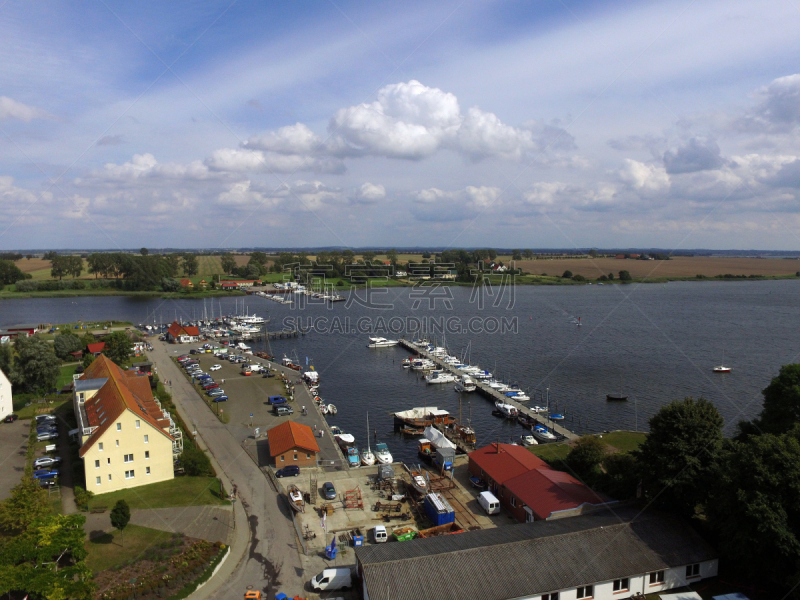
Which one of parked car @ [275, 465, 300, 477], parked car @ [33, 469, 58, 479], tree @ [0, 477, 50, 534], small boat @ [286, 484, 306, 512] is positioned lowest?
parked car @ [275, 465, 300, 477]

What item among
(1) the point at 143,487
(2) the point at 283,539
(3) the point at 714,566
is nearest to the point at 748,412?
(3) the point at 714,566

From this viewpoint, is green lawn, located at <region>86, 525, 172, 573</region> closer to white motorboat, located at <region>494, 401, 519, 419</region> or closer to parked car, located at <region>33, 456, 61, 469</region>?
parked car, located at <region>33, 456, 61, 469</region>

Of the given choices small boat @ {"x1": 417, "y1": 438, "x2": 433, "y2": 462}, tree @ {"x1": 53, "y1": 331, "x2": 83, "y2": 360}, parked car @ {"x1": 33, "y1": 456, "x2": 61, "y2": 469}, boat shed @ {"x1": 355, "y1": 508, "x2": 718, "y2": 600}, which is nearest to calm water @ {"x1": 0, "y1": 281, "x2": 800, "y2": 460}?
small boat @ {"x1": 417, "y1": 438, "x2": 433, "y2": 462}

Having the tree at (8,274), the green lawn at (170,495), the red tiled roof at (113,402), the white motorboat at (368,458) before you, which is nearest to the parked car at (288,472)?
the green lawn at (170,495)

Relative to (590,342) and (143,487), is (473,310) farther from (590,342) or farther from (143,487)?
(143,487)

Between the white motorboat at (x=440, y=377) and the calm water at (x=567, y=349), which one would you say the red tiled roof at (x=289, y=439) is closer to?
the calm water at (x=567, y=349)

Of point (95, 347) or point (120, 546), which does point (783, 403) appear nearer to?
point (120, 546)
